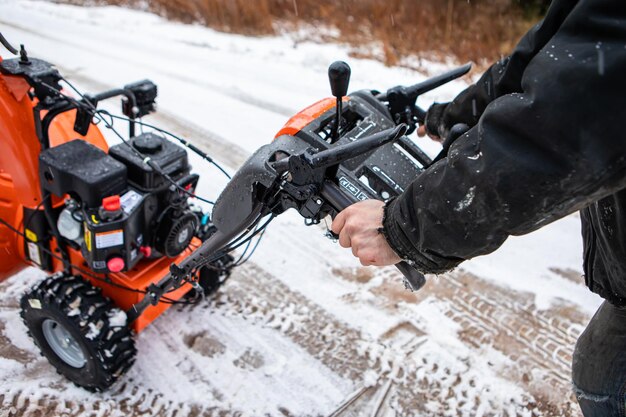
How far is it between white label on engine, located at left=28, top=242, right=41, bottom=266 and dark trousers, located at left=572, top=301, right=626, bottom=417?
8.49ft

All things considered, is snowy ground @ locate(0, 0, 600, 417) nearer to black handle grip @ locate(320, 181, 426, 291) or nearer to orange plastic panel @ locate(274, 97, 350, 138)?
black handle grip @ locate(320, 181, 426, 291)

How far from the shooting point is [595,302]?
11.4ft

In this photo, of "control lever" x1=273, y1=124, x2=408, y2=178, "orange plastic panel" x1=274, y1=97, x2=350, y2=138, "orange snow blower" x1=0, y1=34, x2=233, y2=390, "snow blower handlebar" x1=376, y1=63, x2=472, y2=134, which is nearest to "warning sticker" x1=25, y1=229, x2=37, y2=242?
"orange snow blower" x1=0, y1=34, x2=233, y2=390

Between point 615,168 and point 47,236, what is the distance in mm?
2613

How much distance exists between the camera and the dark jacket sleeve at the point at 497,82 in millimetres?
1555

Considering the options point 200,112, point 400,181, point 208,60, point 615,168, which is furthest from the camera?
point 208,60

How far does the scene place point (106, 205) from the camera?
7.88 feet

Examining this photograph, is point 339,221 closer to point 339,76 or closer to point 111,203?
point 339,76

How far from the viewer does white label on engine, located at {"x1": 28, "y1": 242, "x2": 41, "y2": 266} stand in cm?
286

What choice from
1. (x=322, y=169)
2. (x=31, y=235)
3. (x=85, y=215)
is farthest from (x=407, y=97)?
(x=31, y=235)

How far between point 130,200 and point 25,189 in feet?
1.88

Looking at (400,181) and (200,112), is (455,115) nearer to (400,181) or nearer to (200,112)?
(400,181)

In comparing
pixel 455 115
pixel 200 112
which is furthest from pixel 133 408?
pixel 200 112

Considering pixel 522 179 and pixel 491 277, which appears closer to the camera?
pixel 522 179
